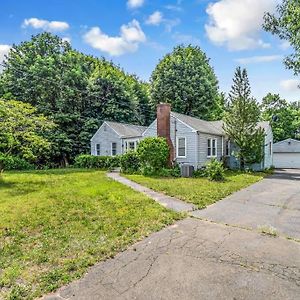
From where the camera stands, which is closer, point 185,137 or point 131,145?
point 185,137

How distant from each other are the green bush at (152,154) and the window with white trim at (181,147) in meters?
2.24

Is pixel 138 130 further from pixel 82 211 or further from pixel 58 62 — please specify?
pixel 82 211

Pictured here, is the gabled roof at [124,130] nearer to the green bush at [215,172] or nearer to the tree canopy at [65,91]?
the tree canopy at [65,91]

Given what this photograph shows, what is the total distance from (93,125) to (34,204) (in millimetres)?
20389

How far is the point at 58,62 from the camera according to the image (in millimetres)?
29344

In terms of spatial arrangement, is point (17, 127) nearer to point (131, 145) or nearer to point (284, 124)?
point (131, 145)

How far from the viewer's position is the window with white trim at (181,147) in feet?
63.4

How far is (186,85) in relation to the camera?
31.7 meters

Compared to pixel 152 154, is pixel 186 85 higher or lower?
higher

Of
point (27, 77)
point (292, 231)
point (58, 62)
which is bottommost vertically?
point (292, 231)

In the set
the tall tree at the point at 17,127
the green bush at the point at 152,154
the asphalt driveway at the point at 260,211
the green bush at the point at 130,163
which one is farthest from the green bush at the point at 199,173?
the tall tree at the point at 17,127

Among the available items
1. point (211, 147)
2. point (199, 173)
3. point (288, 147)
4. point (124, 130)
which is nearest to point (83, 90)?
point (124, 130)

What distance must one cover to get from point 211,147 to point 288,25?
1040 centimetres

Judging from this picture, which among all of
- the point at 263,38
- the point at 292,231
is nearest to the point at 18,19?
the point at 263,38
